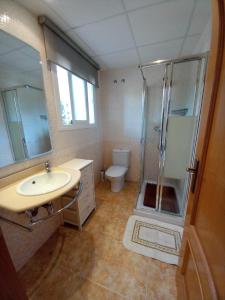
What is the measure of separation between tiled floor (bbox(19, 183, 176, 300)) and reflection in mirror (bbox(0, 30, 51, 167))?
1.05 m

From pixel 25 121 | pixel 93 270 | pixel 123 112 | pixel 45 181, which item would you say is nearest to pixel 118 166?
pixel 123 112

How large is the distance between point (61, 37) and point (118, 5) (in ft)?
2.35

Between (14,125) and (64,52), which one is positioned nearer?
(14,125)

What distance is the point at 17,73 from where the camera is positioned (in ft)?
3.76

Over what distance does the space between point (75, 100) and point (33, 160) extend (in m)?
1.17

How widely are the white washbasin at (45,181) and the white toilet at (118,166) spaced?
1.11 m

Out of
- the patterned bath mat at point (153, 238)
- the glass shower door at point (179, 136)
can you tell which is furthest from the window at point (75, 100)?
the patterned bath mat at point (153, 238)

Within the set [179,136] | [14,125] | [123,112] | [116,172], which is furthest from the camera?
[123,112]

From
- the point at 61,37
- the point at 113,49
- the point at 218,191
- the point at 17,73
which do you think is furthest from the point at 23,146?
the point at 113,49

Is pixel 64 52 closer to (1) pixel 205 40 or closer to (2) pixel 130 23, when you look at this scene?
(2) pixel 130 23

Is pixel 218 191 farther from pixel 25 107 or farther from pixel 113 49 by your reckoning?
pixel 113 49

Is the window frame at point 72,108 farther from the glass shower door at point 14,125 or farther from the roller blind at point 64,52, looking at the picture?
the glass shower door at point 14,125

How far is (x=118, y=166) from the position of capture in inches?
102

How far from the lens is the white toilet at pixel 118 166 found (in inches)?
93.1
